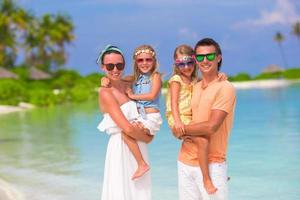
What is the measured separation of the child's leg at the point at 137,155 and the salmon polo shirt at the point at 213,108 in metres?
0.35

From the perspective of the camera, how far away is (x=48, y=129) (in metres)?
18.6

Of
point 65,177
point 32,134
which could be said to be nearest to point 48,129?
point 32,134

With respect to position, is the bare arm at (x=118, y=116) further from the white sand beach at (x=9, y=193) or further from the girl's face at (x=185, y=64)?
the white sand beach at (x=9, y=193)

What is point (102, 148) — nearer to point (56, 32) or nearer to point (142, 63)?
point (142, 63)

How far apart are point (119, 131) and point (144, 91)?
12.6 inches

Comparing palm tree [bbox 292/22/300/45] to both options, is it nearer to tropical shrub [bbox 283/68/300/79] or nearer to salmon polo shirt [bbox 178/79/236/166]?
tropical shrub [bbox 283/68/300/79]

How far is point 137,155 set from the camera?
406 centimetres

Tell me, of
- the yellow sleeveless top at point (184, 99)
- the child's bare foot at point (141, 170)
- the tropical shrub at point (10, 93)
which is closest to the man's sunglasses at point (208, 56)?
the yellow sleeveless top at point (184, 99)

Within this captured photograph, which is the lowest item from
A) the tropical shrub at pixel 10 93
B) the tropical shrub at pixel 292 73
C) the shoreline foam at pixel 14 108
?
the tropical shrub at pixel 292 73

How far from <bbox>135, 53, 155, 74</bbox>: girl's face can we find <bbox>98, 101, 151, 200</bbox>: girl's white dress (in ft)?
0.80

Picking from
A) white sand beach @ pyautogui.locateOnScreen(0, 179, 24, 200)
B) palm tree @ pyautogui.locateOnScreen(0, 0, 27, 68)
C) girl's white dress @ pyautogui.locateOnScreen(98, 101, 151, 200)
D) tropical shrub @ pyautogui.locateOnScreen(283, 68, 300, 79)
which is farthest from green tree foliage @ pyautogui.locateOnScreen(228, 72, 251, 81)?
girl's white dress @ pyautogui.locateOnScreen(98, 101, 151, 200)

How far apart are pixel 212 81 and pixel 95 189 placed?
4.83 meters

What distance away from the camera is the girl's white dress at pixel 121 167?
4.05m

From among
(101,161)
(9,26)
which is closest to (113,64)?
(101,161)
